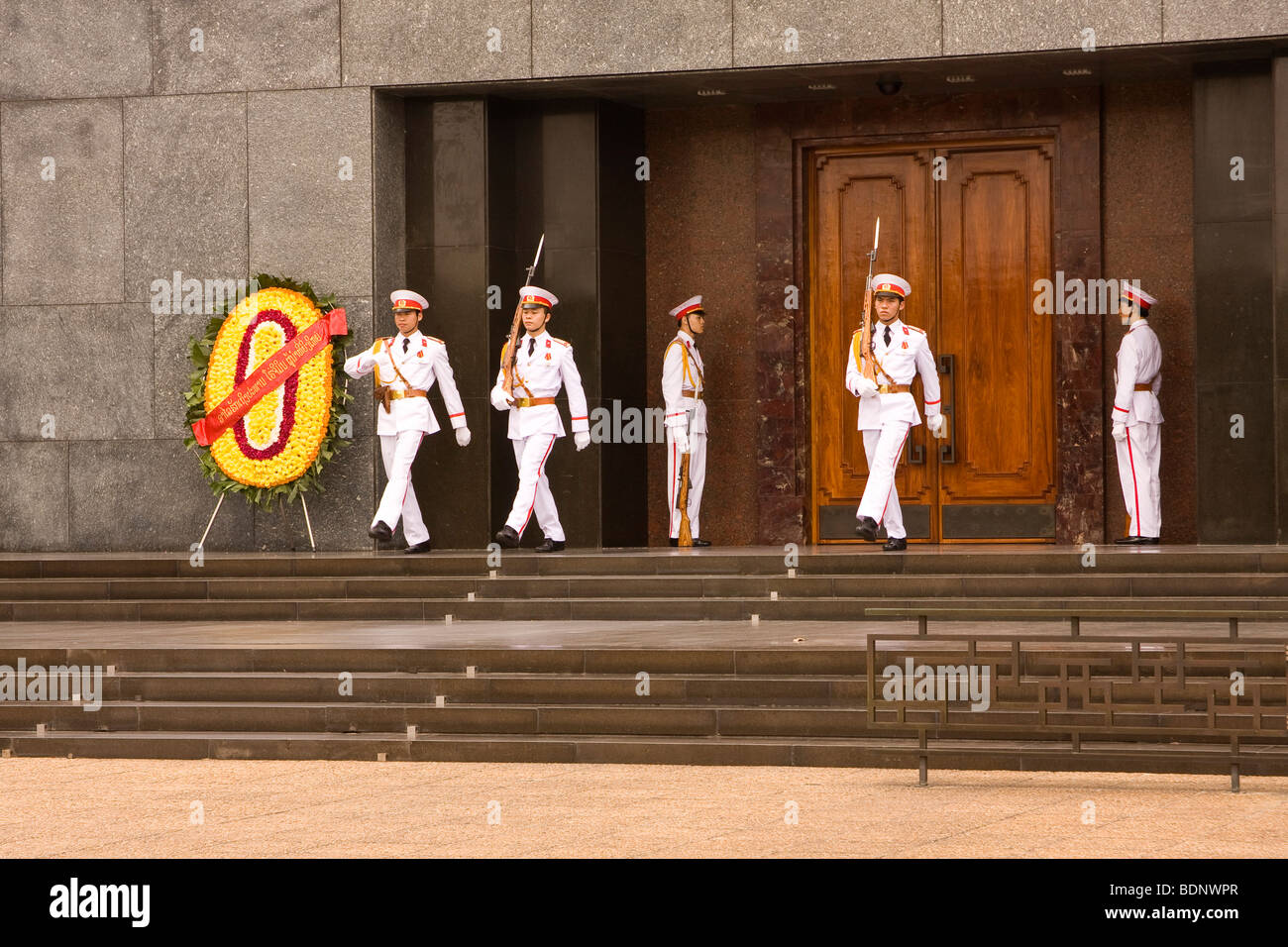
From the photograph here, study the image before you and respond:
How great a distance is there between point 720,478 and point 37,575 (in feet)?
20.4

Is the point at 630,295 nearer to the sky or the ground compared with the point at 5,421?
nearer to the sky

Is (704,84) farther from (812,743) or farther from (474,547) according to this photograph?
(812,743)

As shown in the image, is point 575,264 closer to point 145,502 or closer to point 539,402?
point 539,402

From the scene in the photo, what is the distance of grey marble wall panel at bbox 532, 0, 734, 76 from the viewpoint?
51.5 ft

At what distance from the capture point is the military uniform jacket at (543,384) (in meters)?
Result: 14.9

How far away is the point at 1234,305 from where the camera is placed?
15219 millimetres

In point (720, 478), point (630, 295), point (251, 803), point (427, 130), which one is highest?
point (427, 130)

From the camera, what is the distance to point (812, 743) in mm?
8852

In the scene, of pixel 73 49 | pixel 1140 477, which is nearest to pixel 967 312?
pixel 1140 477

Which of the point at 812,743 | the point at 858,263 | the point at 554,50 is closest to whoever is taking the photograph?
the point at 812,743

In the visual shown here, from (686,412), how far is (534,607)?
13.4 feet

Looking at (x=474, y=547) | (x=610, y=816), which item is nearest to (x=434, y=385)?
(x=474, y=547)

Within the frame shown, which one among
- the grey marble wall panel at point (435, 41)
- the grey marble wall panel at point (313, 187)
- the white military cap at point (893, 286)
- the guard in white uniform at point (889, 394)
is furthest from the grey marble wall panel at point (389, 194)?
the white military cap at point (893, 286)

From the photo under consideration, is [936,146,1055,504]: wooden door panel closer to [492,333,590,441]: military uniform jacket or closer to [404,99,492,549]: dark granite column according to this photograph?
[492,333,590,441]: military uniform jacket
